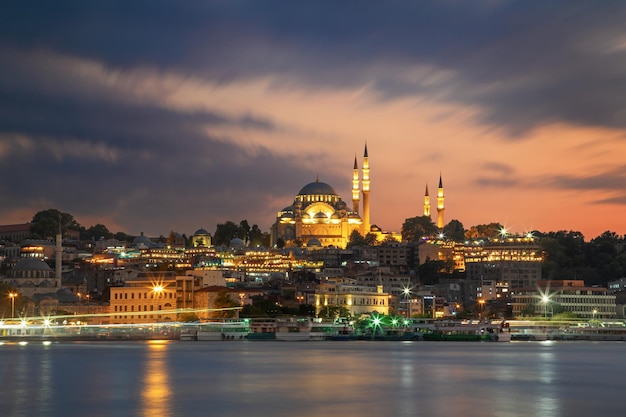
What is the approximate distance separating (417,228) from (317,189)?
676 inches

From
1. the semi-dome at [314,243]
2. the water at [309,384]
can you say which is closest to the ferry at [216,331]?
the water at [309,384]

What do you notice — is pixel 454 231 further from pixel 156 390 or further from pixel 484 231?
pixel 156 390

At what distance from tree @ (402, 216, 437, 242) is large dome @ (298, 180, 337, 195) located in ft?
39.8

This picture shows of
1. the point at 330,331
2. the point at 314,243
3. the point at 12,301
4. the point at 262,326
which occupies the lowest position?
the point at 330,331

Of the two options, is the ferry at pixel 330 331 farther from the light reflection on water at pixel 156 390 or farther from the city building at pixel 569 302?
the light reflection on water at pixel 156 390

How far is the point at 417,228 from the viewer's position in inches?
6024

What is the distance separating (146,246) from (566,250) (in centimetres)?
5571

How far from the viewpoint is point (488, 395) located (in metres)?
40.3

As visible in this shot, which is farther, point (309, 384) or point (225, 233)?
point (225, 233)

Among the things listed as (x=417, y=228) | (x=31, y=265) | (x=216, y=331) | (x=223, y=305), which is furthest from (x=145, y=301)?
(x=417, y=228)

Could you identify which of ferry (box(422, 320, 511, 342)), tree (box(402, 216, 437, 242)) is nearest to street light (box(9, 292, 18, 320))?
ferry (box(422, 320, 511, 342))

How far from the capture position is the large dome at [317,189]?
16249 centimetres

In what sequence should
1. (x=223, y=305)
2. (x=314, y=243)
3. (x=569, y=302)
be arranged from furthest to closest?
(x=314, y=243)
(x=569, y=302)
(x=223, y=305)

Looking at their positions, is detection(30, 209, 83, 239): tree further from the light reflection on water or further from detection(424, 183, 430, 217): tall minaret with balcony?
the light reflection on water
